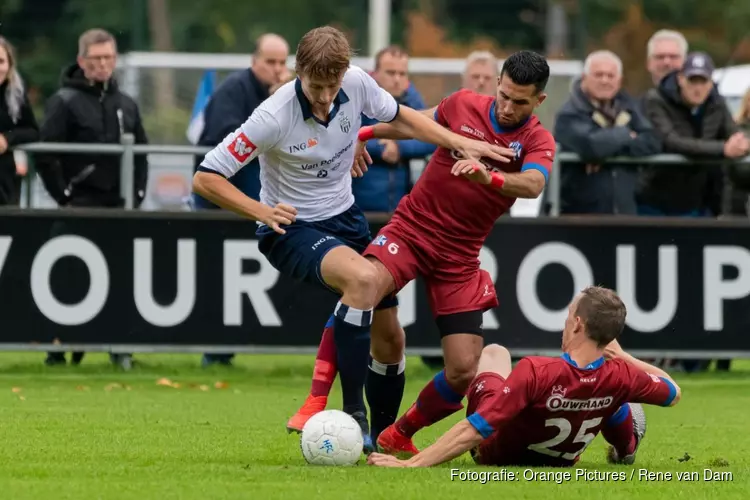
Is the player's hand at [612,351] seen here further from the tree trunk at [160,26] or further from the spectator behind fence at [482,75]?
the tree trunk at [160,26]

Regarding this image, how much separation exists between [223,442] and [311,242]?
4.25 ft

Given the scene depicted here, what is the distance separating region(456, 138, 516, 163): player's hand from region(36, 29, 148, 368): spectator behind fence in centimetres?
525

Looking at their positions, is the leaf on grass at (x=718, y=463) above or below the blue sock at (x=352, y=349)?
below

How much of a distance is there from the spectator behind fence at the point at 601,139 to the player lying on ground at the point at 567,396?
5.43m

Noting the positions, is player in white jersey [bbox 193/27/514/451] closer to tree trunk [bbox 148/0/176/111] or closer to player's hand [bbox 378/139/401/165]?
player's hand [bbox 378/139/401/165]

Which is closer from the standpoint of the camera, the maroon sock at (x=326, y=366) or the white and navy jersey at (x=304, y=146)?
the white and navy jersey at (x=304, y=146)

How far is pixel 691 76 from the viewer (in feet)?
44.2

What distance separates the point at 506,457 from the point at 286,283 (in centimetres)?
532

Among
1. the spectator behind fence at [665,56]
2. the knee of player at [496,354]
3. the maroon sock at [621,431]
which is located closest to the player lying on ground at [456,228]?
the knee of player at [496,354]

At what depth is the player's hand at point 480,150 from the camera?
859 centimetres

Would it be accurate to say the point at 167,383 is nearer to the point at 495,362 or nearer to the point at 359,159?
the point at 359,159

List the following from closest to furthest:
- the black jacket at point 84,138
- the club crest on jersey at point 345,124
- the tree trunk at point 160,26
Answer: the club crest on jersey at point 345,124
the black jacket at point 84,138
the tree trunk at point 160,26

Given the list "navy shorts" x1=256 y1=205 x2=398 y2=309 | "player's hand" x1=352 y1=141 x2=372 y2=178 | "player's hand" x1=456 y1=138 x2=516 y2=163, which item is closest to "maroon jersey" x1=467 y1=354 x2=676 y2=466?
"navy shorts" x1=256 y1=205 x2=398 y2=309

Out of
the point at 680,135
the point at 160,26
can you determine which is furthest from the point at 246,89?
the point at 160,26
